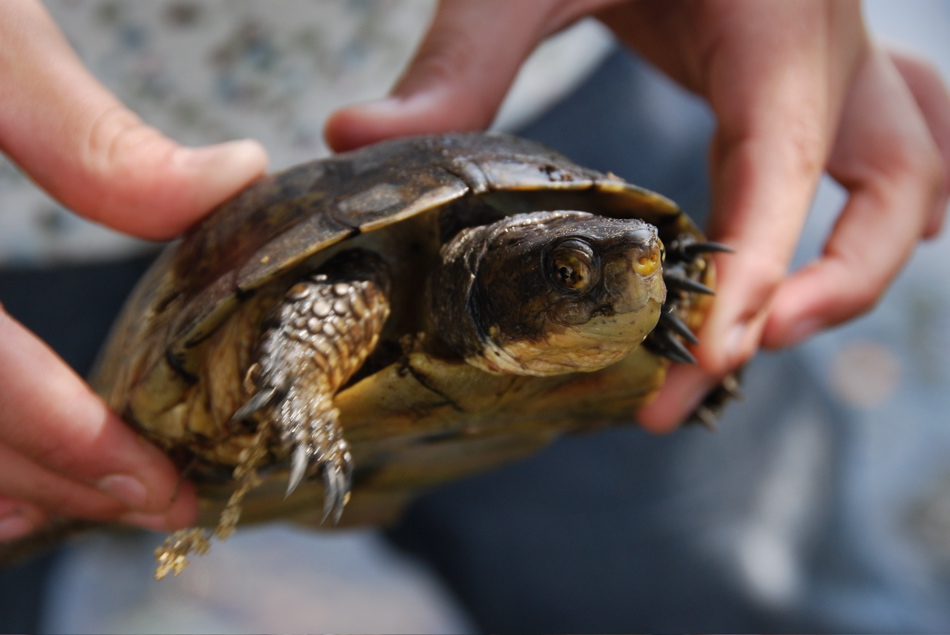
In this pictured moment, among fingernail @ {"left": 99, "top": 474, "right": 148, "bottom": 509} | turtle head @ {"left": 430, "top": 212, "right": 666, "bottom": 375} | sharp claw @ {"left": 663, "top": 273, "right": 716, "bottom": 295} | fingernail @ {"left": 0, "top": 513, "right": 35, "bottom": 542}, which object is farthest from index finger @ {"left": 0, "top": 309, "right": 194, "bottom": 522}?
sharp claw @ {"left": 663, "top": 273, "right": 716, "bottom": 295}

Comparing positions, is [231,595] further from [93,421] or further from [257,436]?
[257,436]

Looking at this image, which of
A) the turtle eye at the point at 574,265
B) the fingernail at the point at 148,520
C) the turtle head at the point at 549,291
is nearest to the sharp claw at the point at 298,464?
the turtle head at the point at 549,291

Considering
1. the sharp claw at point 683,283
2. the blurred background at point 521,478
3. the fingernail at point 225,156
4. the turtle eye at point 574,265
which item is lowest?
the blurred background at point 521,478

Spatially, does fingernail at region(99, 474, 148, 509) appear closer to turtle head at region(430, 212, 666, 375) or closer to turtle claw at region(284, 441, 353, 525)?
turtle claw at region(284, 441, 353, 525)

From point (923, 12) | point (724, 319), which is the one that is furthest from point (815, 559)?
point (923, 12)

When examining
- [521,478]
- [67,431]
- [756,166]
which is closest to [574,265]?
[756,166]

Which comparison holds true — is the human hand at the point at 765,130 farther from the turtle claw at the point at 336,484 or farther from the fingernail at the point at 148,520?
the fingernail at the point at 148,520

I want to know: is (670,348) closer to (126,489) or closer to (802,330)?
(802,330)
